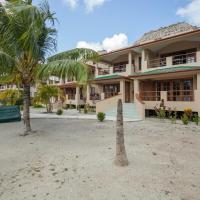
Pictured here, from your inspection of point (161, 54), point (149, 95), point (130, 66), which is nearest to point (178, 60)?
point (161, 54)

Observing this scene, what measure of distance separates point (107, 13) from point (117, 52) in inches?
275

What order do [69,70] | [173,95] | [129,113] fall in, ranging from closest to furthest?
[69,70] < [129,113] < [173,95]

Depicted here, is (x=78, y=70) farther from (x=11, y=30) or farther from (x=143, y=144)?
(x=143, y=144)

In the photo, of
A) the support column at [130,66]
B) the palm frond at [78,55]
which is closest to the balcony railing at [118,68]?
the support column at [130,66]

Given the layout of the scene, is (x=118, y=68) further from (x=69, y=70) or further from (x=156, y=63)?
(x=69, y=70)

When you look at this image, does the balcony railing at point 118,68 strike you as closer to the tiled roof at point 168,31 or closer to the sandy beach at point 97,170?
the tiled roof at point 168,31

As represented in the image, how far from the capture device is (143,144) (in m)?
8.24

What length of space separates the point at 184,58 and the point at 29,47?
16033 mm

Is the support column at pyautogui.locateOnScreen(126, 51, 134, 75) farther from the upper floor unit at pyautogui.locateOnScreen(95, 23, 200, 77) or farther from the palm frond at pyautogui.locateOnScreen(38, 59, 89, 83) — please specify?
the palm frond at pyautogui.locateOnScreen(38, 59, 89, 83)

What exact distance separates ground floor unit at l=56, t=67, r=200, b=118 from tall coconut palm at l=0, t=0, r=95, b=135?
Result: 4.76m

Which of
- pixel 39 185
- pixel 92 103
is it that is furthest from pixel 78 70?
pixel 92 103

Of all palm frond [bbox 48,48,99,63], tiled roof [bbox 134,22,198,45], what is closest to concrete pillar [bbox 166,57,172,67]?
tiled roof [bbox 134,22,198,45]

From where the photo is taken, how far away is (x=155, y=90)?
20734 millimetres

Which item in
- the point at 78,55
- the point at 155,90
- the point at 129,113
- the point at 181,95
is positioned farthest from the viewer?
the point at 155,90
